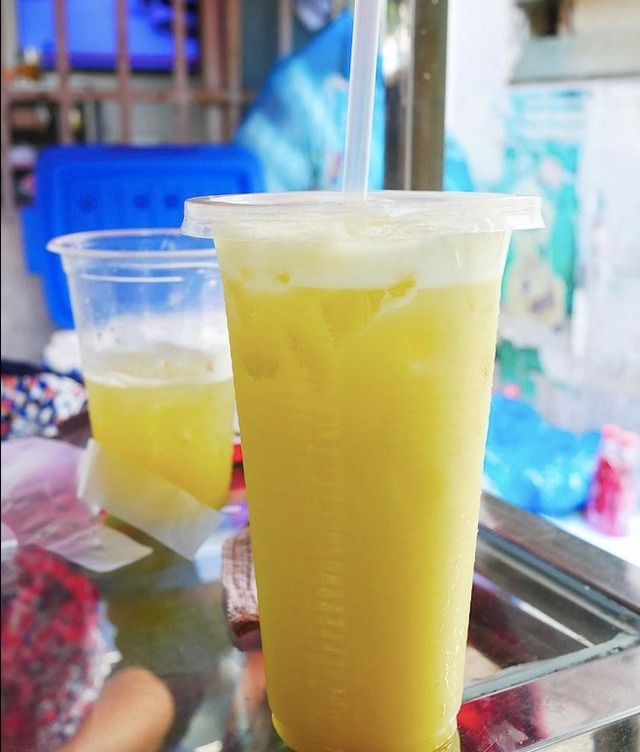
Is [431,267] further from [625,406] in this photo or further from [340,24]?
[340,24]

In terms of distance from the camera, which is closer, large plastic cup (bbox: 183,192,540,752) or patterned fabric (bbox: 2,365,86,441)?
large plastic cup (bbox: 183,192,540,752)

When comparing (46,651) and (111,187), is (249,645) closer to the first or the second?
(46,651)

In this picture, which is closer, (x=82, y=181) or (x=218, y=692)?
(x=218, y=692)

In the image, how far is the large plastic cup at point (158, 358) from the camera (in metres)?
0.89

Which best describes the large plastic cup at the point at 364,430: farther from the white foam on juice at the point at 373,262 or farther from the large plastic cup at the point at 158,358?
the large plastic cup at the point at 158,358

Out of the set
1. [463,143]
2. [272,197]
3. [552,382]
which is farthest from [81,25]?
[272,197]

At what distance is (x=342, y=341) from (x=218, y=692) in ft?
1.03

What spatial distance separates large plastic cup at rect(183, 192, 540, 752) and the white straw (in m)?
0.03

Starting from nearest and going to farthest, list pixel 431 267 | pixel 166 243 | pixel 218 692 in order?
pixel 431 267, pixel 218 692, pixel 166 243

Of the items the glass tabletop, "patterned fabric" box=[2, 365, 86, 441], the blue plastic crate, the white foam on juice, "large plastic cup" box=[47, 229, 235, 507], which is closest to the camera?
the white foam on juice

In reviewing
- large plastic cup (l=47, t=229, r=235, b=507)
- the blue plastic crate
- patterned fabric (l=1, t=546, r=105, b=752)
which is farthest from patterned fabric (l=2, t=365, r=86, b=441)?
patterned fabric (l=1, t=546, r=105, b=752)

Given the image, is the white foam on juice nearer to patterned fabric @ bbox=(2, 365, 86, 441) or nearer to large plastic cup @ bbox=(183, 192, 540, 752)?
large plastic cup @ bbox=(183, 192, 540, 752)

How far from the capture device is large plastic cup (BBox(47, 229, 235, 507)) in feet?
2.93

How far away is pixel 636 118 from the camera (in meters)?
2.54
